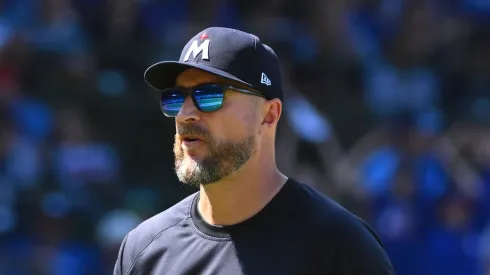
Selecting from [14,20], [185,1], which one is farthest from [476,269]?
[14,20]

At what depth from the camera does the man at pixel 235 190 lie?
2988 millimetres

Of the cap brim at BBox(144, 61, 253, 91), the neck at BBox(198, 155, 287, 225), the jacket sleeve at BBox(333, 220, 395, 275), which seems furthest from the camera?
the neck at BBox(198, 155, 287, 225)

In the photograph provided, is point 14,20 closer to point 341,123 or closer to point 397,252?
point 341,123

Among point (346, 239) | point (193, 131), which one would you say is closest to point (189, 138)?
point (193, 131)

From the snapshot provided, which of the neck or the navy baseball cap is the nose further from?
the neck

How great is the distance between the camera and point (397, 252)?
7.95 m

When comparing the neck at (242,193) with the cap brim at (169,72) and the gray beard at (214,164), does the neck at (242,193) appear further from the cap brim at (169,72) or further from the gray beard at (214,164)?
the cap brim at (169,72)

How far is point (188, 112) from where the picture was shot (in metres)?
3.09

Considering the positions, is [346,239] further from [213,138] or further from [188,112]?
[188,112]

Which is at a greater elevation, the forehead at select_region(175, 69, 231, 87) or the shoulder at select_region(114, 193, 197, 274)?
the forehead at select_region(175, 69, 231, 87)

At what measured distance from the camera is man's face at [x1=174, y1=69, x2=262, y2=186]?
3.06m

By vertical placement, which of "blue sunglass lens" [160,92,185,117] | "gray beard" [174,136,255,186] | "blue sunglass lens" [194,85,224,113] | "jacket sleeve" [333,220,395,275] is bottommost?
"jacket sleeve" [333,220,395,275]

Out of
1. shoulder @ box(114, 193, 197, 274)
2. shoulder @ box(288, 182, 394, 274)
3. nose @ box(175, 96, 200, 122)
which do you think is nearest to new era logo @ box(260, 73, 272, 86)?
nose @ box(175, 96, 200, 122)

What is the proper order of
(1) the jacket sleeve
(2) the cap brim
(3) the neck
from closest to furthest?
(1) the jacket sleeve < (2) the cap brim < (3) the neck
